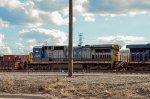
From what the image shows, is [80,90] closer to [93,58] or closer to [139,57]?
[139,57]

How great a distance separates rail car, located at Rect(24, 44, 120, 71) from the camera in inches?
2013

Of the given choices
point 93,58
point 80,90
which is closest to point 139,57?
point 93,58

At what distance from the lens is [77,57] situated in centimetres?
5259

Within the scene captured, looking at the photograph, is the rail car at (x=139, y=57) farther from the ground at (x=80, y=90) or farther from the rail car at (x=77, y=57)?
the ground at (x=80, y=90)

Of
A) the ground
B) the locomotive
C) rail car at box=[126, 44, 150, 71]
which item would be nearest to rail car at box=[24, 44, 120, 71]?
the locomotive

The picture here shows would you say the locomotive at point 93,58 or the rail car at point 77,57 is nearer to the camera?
the locomotive at point 93,58

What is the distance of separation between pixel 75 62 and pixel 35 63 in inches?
230

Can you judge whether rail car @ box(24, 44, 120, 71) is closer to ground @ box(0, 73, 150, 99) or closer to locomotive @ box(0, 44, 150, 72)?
locomotive @ box(0, 44, 150, 72)

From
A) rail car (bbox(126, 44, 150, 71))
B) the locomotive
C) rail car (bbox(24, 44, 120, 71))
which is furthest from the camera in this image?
rail car (bbox(24, 44, 120, 71))

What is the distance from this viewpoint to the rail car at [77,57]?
51125mm

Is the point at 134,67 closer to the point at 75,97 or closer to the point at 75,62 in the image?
the point at 75,62

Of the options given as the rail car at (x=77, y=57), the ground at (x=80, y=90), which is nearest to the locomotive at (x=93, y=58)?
the rail car at (x=77, y=57)

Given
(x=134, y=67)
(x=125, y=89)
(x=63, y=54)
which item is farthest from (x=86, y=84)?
(x=63, y=54)

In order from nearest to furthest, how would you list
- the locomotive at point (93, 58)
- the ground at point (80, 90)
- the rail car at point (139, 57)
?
the ground at point (80, 90), the rail car at point (139, 57), the locomotive at point (93, 58)
